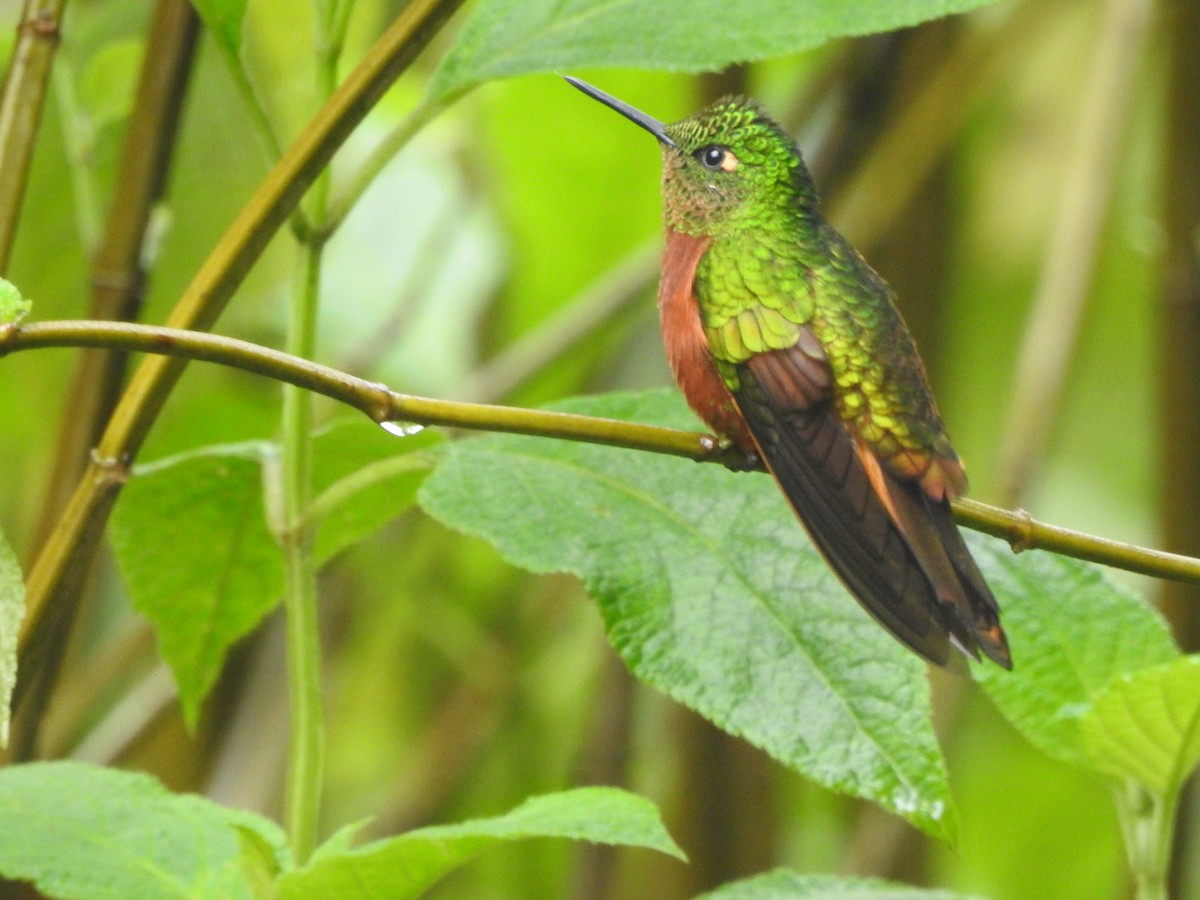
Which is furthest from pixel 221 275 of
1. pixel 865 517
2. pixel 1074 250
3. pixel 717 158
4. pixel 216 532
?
pixel 1074 250

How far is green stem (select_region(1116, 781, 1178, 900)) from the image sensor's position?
3.57 feet

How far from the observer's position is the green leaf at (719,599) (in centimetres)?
98

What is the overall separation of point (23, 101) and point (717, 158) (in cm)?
75

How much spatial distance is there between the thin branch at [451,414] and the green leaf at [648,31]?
0.29m

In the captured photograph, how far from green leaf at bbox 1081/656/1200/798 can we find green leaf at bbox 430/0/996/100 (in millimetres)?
493

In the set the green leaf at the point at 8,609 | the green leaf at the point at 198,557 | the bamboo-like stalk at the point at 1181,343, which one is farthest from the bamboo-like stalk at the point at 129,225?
the bamboo-like stalk at the point at 1181,343

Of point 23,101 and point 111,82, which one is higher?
point 111,82

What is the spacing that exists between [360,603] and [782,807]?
0.93 metres

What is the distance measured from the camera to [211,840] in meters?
1.01

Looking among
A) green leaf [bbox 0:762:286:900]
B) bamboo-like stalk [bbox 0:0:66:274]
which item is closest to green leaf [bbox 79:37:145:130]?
bamboo-like stalk [bbox 0:0:66:274]

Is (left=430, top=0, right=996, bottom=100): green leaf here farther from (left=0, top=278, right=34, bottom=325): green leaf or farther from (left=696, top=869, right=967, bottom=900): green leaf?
(left=696, top=869, right=967, bottom=900): green leaf

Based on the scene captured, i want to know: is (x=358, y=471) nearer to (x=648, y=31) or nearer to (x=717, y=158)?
(x=648, y=31)

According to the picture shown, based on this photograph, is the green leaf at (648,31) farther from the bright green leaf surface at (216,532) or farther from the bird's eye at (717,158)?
the bird's eye at (717,158)

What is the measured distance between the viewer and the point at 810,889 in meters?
1.10
